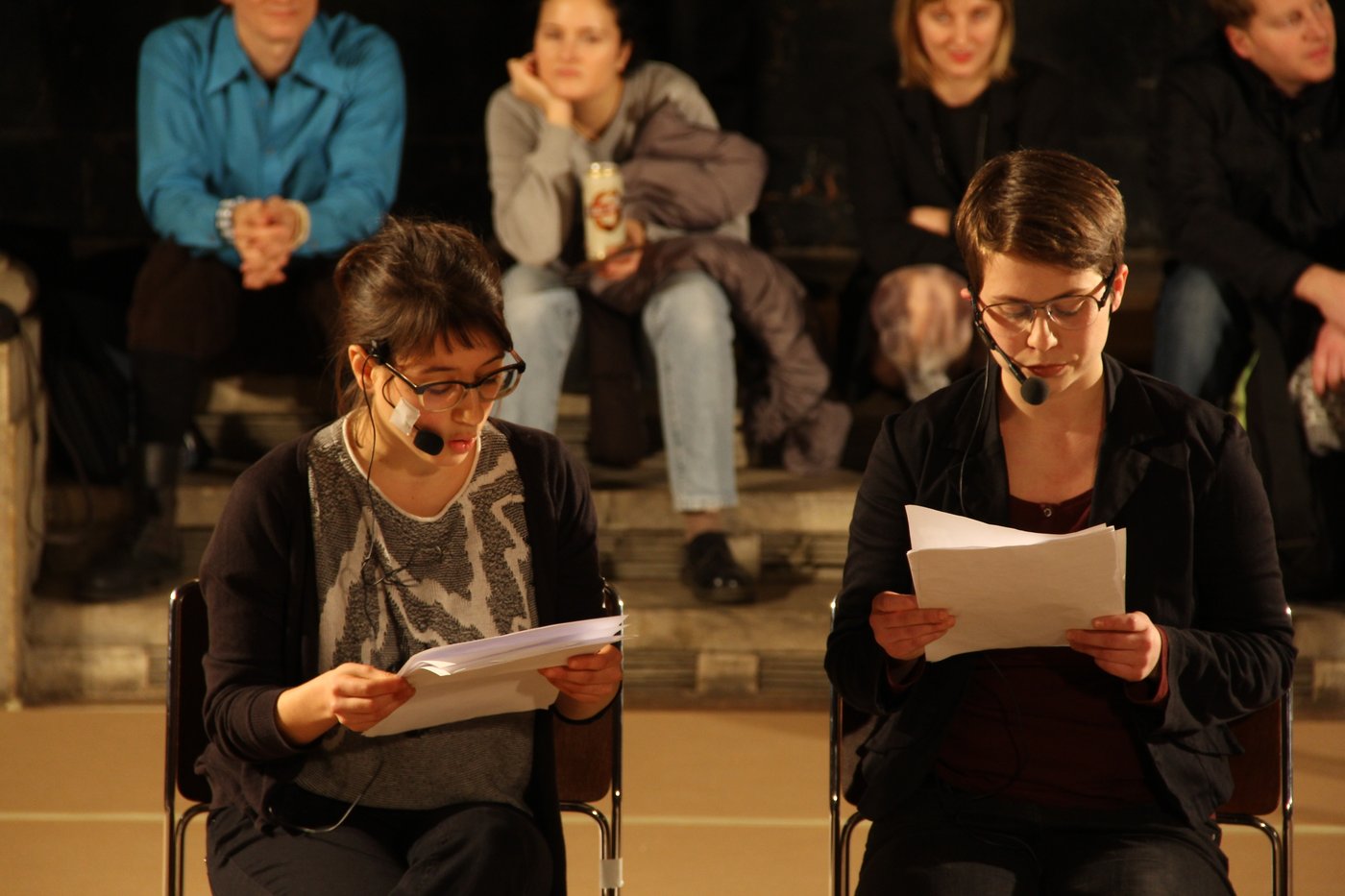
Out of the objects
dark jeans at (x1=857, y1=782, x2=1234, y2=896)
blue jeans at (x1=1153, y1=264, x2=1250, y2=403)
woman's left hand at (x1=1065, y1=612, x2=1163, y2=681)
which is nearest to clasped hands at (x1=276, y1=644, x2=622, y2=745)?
dark jeans at (x1=857, y1=782, x2=1234, y2=896)

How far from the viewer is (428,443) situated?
5.85 feet

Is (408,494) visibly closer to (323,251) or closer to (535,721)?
(535,721)

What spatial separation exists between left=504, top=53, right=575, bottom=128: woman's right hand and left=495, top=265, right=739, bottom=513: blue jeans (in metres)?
0.46

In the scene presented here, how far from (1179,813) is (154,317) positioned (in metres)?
2.80

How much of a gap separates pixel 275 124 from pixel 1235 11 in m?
2.38

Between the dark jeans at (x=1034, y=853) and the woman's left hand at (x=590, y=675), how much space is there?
0.35 metres

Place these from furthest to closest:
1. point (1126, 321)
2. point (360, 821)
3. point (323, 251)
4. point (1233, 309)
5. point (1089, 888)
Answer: point (1126, 321) < point (323, 251) < point (1233, 309) < point (360, 821) < point (1089, 888)

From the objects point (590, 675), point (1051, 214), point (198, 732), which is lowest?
point (198, 732)

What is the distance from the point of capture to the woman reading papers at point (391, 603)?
1.72m

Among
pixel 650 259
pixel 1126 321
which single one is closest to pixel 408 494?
pixel 650 259

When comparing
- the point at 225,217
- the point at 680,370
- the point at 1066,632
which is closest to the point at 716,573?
the point at 680,370

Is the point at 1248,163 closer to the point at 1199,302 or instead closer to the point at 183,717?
the point at 1199,302

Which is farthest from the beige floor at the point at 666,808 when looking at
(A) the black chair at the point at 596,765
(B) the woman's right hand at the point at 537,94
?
(B) the woman's right hand at the point at 537,94

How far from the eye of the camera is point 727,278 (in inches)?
149
